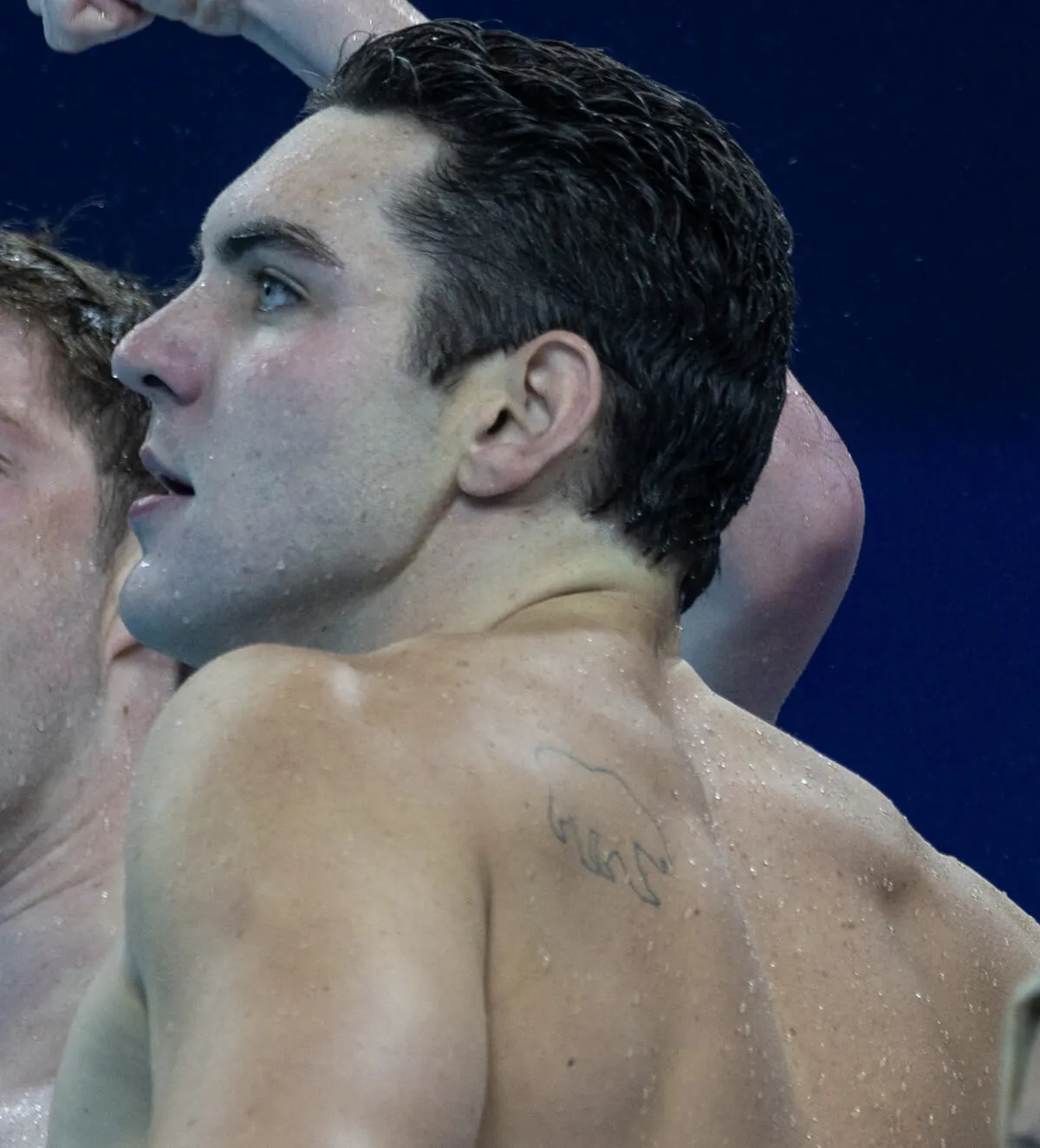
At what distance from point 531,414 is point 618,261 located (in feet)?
0.32

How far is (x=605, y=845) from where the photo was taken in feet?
2.72

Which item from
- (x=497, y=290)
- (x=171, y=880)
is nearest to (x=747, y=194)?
(x=497, y=290)

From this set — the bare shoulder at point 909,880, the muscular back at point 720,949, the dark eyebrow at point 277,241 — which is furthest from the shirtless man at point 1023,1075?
the dark eyebrow at point 277,241

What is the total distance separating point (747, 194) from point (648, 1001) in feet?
1.54

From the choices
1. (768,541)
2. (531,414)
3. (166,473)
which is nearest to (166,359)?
(166,473)

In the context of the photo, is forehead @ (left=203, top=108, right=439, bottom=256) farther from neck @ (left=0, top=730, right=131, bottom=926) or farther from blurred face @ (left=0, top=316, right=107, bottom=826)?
neck @ (left=0, top=730, right=131, bottom=926)

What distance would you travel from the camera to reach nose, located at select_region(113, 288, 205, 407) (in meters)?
1.03

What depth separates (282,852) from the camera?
2.45ft

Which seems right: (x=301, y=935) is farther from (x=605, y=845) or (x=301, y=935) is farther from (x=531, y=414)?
(x=531, y=414)

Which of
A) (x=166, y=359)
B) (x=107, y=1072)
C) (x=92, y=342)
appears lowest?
(x=92, y=342)

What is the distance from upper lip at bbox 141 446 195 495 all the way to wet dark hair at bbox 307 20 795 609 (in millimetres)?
143

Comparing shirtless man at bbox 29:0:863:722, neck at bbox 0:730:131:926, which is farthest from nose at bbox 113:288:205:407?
shirtless man at bbox 29:0:863:722

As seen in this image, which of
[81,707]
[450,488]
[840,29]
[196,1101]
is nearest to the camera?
[196,1101]

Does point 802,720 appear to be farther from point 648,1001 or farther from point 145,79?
point 648,1001
